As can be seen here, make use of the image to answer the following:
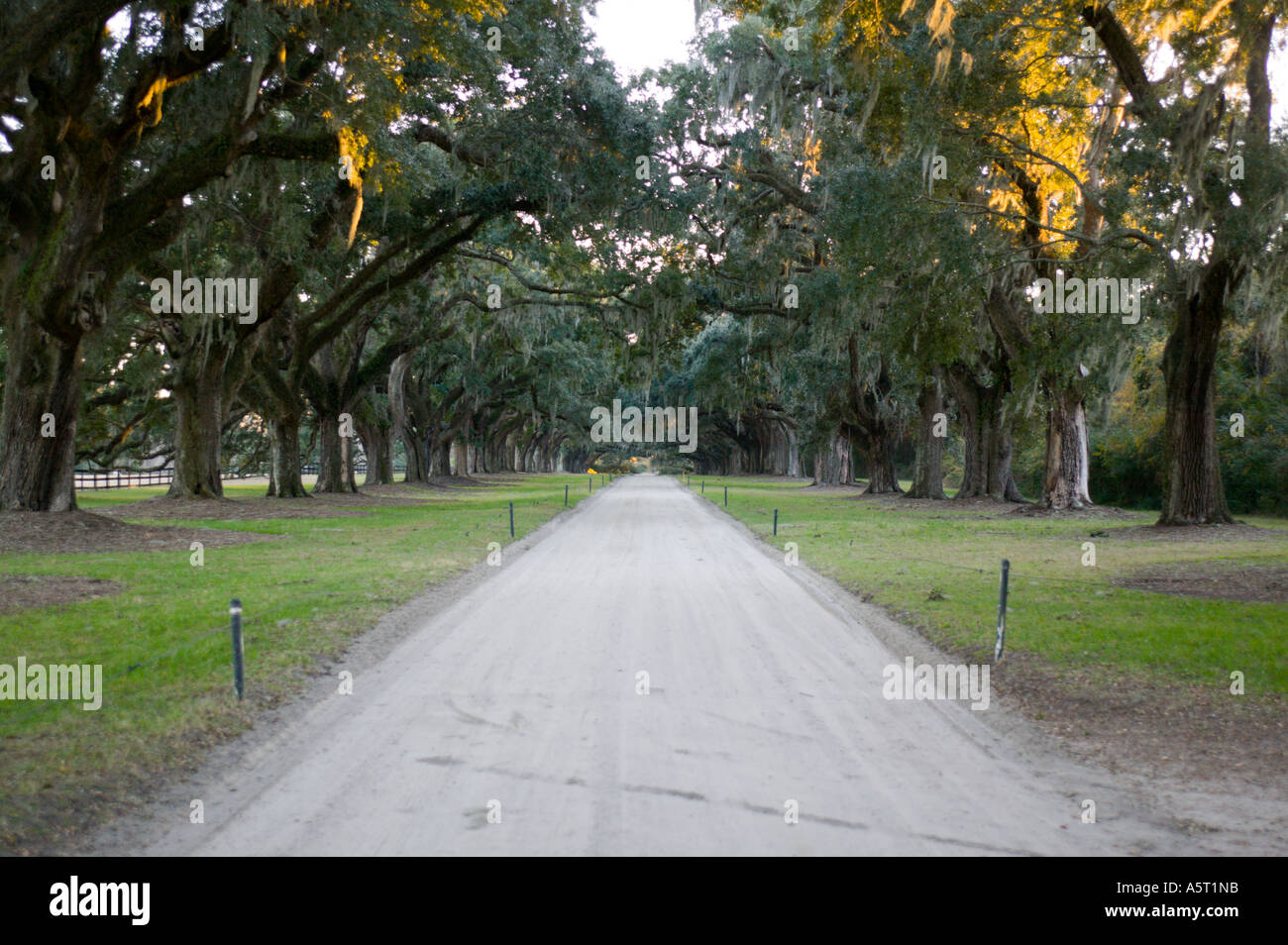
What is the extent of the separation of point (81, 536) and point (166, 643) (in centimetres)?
1012

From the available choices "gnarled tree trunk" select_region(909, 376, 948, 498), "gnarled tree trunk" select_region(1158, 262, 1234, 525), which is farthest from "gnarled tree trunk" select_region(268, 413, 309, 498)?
"gnarled tree trunk" select_region(1158, 262, 1234, 525)

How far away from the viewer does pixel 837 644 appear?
9.13 m

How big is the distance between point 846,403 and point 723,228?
543 inches

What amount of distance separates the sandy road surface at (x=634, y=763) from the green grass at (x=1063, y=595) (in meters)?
1.75

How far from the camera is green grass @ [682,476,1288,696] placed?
8.43 metres

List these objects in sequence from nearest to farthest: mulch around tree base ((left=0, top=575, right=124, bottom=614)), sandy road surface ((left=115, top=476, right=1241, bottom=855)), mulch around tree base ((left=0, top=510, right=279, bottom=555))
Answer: sandy road surface ((left=115, top=476, right=1241, bottom=855)), mulch around tree base ((left=0, top=575, right=124, bottom=614)), mulch around tree base ((left=0, top=510, right=279, bottom=555))

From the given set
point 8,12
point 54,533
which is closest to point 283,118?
point 8,12

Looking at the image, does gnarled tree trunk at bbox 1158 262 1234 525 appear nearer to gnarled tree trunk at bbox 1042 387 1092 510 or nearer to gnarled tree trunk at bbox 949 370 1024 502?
gnarled tree trunk at bbox 1042 387 1092 510

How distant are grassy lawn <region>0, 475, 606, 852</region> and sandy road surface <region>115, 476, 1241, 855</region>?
54 centimetres

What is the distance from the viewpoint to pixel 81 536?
16.8 m

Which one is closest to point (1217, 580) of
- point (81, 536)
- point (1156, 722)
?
point (1156, 722)

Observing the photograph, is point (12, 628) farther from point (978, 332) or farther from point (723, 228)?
point (978, 332)

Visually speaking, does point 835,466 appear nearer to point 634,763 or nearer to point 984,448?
point 984,448

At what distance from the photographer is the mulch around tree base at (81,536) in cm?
1570
